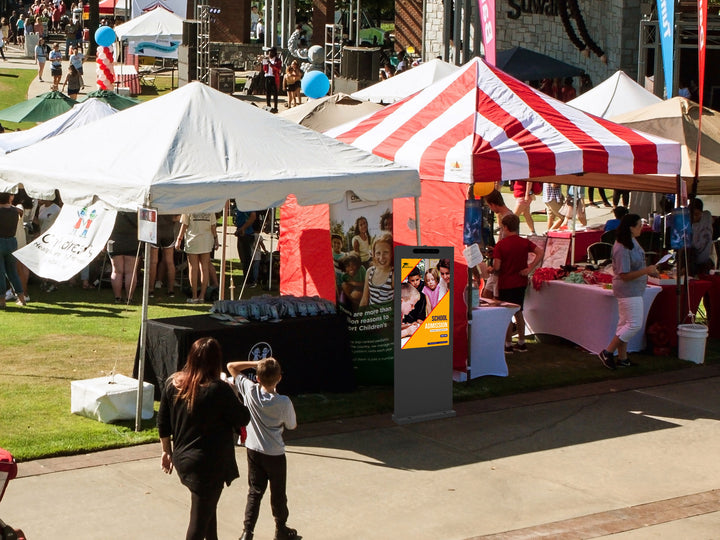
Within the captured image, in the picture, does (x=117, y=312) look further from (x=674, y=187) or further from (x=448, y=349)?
(x=674, y=187)

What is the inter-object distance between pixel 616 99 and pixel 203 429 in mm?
15451

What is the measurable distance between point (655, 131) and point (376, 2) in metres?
54.2

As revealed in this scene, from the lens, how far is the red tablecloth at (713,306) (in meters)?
13.6

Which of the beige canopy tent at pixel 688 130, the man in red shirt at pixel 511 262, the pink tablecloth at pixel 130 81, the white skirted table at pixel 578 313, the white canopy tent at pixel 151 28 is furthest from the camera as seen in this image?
the pink tablecloth at pixel 130 81

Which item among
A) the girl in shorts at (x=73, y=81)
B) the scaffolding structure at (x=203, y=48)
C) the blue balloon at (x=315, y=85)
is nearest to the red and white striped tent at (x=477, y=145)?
the blue balloon at (x=315, y=85)

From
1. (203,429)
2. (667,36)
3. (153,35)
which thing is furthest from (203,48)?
(203,429)

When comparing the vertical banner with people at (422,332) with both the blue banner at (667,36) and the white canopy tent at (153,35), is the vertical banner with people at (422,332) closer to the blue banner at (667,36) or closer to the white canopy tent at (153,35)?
the blue banner at (667,36)

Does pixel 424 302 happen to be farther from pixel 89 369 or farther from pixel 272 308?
pixel 89 369

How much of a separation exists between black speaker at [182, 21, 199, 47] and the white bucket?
21158 mm

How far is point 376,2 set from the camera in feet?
216

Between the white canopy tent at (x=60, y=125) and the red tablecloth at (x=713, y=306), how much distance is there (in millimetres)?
9570

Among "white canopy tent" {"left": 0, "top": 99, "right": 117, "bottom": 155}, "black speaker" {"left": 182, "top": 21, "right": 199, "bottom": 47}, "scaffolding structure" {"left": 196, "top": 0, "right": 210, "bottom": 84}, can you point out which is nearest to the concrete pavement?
"white canopy tent" {"left": 0, "top": 99, "right": 117, "bottom": 155}

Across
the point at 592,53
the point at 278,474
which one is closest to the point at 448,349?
the point at 278,474

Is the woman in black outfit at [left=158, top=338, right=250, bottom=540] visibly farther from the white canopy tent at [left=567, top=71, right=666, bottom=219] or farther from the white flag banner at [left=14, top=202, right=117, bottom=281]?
the white canopy tent at [left=567, top=71, right=666, bottom=219]
